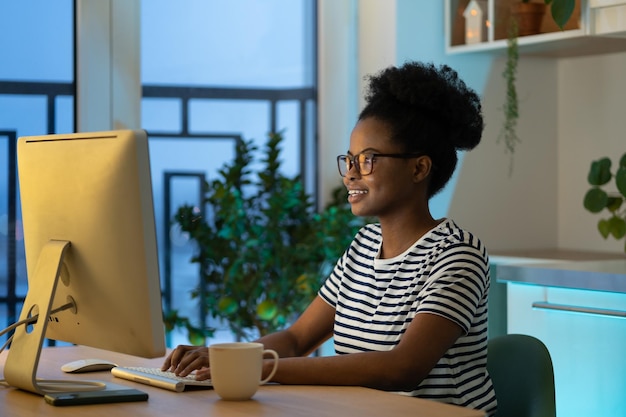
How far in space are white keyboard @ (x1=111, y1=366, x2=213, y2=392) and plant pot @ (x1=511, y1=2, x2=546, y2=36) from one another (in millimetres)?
2199

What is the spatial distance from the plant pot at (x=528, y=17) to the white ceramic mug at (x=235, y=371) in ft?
7.57

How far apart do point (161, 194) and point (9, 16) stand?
81 cm

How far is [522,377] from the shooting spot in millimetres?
2121

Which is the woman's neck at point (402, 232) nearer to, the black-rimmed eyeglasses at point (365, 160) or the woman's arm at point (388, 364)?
the black-rimmed eyeglasses at point (365, 160)

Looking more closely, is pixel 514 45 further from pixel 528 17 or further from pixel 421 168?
pixel 421 168

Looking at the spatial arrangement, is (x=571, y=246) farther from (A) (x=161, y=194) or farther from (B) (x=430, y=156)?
(B) (x=430, y=156)

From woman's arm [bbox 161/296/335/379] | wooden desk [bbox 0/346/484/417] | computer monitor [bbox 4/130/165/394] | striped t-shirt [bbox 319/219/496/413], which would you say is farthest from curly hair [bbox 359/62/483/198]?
computer monitor [bbox 4/130/165/394]

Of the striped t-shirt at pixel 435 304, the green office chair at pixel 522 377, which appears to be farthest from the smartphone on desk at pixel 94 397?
the green office chair at pixel 522 377

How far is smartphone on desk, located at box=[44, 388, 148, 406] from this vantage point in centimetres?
171

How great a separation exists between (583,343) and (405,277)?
1202 mm

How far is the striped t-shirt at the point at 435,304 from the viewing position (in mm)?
2025

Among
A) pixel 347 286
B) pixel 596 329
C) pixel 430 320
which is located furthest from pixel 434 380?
pixel 596 329

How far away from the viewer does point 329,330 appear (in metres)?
2.40

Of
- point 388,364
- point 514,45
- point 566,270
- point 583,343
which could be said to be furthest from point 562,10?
point 388,364
